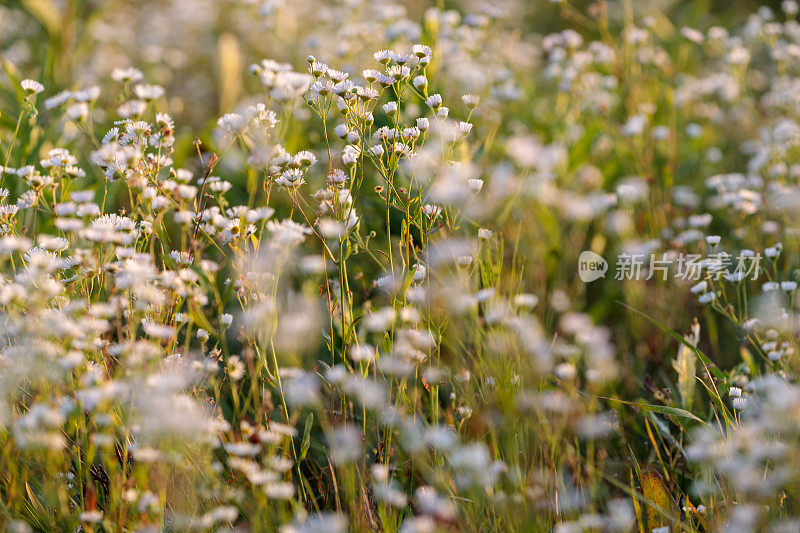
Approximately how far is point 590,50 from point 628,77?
289mm

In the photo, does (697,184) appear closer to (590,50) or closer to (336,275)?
(590,50)

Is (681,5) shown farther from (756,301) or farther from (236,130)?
(236,130)

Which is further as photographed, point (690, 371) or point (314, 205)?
point (314, 205)

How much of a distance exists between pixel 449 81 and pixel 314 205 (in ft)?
3.65

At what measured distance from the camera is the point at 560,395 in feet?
5.13

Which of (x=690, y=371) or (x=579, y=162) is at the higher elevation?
(x=579, y=162)

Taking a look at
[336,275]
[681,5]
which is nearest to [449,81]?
[336,275]

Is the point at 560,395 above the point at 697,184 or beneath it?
beneath

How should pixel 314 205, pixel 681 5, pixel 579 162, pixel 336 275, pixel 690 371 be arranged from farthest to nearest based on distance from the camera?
pixel 681 5 → pixel 579 162 → pixel 314 205 → pixel 336 275 → pixel 690 371

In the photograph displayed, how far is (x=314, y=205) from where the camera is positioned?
2.45 meters

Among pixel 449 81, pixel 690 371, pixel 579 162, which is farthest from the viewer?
pixel 449 81

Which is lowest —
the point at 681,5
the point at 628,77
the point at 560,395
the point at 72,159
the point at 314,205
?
the point at 560,395

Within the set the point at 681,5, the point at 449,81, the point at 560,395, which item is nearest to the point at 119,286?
the point at 560,395

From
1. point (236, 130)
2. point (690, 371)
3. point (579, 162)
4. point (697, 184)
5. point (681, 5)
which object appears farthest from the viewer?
point (681, 5)
